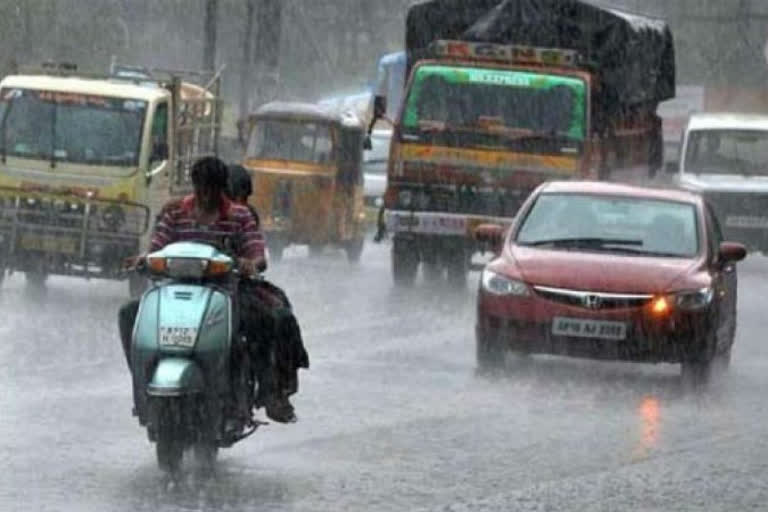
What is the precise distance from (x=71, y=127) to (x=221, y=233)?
1235cm

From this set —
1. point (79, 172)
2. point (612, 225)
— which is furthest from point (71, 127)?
point (612, 225)

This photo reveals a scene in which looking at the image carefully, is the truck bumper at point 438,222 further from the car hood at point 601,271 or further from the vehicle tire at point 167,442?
the vehicle tire at point 167,442

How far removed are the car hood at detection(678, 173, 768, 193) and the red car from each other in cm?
1578

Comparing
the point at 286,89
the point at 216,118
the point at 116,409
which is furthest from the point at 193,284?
the point at 286,89

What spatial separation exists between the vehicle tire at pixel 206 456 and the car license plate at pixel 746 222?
2332 centimetres

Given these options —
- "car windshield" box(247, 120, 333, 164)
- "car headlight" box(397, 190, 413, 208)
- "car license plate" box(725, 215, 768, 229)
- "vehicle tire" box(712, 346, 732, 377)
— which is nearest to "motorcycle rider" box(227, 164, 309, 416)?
"vehicle tire" box(712, 346, 732, 377)

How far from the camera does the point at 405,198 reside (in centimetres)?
2750

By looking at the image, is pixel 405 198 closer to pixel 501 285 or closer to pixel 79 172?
pixel 79 172

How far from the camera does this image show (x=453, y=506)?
1094cm

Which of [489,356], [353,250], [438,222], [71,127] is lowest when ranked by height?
[353,250]

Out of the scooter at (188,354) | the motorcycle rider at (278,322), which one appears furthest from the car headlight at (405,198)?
the scooter at (188,354)

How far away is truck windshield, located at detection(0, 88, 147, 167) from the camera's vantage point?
2422 centimetres

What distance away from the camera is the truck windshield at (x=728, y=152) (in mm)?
35281

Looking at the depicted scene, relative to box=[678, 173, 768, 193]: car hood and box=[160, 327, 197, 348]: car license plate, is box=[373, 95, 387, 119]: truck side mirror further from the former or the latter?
box=[160, 327, 197, 348]: car license plate
